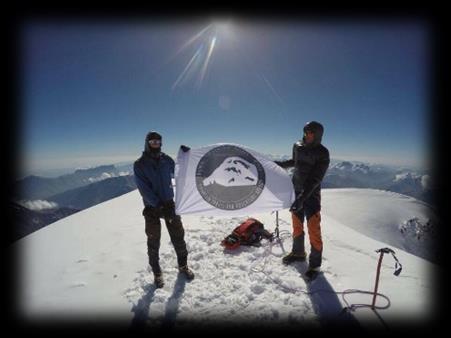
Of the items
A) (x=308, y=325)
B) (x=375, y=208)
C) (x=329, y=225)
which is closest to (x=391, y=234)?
(x=375, y=208)

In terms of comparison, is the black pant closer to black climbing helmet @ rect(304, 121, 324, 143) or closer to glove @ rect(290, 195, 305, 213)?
glove @ rect(290, 195, 305, 213)

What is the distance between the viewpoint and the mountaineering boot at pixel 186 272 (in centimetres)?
551

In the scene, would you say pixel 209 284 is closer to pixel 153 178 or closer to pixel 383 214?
pixel 153 178

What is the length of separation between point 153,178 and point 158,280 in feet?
7.75

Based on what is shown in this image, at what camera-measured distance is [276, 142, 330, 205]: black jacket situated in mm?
5430

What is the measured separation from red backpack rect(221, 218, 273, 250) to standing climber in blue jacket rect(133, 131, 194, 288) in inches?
65.8

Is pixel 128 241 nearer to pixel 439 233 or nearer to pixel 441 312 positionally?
pixel 441 312

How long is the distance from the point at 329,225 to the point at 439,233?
53.3m

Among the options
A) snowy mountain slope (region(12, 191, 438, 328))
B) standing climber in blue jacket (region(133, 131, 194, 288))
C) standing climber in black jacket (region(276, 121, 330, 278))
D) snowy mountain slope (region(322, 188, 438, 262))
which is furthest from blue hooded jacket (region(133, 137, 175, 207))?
snowy mountain slope (region(322, 188, 438, 262))

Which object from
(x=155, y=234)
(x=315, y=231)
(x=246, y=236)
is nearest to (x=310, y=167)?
(x=315, y=231)

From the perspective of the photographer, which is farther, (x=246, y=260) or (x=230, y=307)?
(x=246, y=260)

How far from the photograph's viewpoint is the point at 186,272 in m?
5.58

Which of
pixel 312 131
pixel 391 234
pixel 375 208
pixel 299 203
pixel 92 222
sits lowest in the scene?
pixel 391 234

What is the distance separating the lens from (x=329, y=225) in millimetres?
9336
